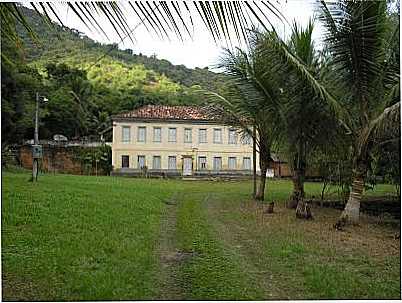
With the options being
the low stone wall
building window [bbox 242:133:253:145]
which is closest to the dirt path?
the low stone wall

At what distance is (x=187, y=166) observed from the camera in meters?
4.89

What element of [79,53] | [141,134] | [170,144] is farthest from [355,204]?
[79,53]

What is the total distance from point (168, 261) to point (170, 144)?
7.07 ft

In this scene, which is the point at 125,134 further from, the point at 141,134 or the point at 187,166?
the point at 187,166

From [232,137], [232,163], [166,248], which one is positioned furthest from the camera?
[232,137]

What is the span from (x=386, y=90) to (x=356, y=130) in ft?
1.56

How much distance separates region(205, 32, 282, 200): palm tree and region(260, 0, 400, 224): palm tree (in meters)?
0.74

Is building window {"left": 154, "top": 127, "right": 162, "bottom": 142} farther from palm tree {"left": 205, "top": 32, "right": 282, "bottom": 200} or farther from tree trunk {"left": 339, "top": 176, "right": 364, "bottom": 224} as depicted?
tree trunk {"left": 339, "top": 176, "right": 364, "bottom": 224}

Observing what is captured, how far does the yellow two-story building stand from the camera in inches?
167

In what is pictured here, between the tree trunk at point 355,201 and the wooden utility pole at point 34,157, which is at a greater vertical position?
the wooden utility pole at point 34,157

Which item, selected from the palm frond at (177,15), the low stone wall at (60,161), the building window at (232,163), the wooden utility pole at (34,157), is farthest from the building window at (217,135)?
the palm frond at (177,15)

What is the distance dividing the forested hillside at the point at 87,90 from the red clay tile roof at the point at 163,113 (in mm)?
132

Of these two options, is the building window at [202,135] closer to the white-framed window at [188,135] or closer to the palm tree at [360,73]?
the white-framed window at [188,135]

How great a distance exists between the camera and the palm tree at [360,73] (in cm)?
330
